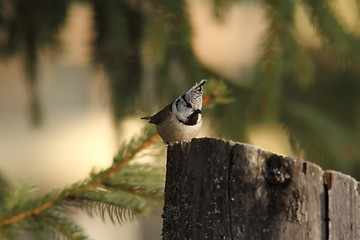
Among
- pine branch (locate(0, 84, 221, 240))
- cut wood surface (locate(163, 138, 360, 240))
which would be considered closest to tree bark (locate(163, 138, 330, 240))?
cut wood surface (locate(163, 138, 360, 240))

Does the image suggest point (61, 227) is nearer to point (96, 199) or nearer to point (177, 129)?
point (96, 199)

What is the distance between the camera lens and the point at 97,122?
6.59m

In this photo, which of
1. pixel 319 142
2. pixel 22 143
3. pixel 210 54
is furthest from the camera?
pixel 210 54

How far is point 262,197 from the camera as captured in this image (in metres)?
1.40

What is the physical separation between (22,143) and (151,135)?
4.51 meters

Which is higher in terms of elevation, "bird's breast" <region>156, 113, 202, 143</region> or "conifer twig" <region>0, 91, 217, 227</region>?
"bird's breast" <region>156, 113, 202, 143</region>

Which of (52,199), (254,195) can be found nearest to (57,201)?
(52,199)

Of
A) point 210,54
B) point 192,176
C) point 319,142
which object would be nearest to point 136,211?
point 192,176

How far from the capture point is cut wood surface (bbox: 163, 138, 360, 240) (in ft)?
4.57

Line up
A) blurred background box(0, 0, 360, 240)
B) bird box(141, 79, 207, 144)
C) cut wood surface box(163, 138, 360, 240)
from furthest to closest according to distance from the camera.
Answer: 1. blurred background box(0, 0, 360, 240)
2. bird box(141, 79, 207, 144)
3. cut wood surface box(163, 138, 360, 240)

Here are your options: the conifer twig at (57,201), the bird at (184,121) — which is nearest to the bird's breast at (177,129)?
the bird at (184,121)

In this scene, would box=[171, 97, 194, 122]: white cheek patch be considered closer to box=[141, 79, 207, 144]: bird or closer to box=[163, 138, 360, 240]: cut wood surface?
box=[141, 79, 207, 144]: bird

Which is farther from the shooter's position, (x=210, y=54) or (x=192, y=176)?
(x=210, y=54)

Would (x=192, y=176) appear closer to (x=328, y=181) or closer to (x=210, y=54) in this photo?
(x=328, y=181)
